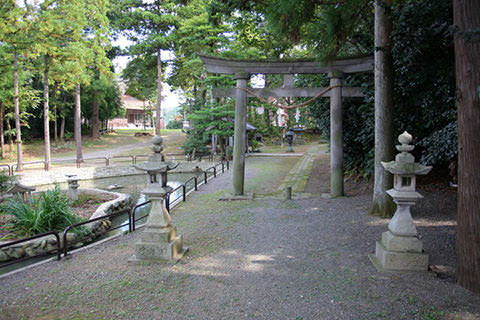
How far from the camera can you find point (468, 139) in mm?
3498

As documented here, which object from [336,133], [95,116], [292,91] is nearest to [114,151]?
[95,116]

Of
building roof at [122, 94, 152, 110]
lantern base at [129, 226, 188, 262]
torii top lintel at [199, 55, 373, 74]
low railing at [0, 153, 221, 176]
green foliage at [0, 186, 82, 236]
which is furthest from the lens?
building roof at [122, 94, 152, 110]

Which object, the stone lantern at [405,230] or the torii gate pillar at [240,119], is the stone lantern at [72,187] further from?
the stone lantern at [405,230]

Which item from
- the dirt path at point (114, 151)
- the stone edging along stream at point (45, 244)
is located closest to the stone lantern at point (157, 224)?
the stone edging along stream at point (45, 244)

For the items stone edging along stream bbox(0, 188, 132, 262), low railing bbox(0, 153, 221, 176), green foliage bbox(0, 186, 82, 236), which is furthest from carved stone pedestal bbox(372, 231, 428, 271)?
low railing bbox(0, 153, 221, 176)

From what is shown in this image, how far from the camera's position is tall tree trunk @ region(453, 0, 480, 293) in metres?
3.42

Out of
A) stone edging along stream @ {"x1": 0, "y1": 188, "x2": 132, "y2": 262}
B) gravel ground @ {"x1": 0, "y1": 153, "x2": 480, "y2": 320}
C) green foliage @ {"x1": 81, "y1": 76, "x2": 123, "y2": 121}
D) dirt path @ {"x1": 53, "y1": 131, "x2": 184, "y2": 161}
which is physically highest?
green foliage @ {"x1": 81, "y1": 76, "x2": 123, "y2": 121}

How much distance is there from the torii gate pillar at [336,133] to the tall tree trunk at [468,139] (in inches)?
191

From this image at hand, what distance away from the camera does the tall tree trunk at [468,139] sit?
3418 mm

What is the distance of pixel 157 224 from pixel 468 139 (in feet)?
14.5

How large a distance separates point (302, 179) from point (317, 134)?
1038 inches

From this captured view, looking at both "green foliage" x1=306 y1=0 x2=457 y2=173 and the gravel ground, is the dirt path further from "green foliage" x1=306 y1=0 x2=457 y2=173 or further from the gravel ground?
"green foliage" x1=306 y1=0 x2=457 y2=173

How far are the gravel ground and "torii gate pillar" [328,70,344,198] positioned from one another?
2.10 m

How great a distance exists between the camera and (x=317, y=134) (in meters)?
37.2
